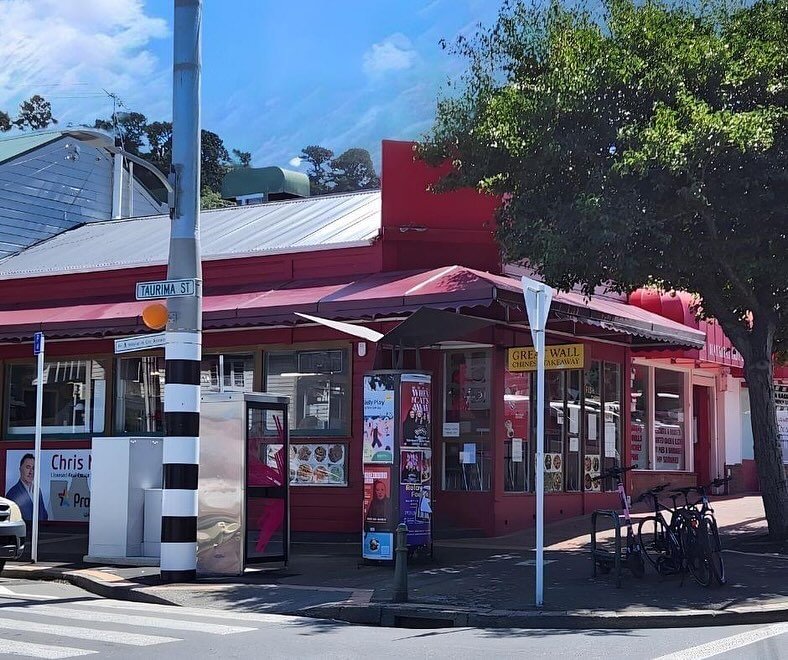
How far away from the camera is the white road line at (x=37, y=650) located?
8.33 m

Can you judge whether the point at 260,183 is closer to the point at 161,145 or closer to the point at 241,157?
the point at 161,145

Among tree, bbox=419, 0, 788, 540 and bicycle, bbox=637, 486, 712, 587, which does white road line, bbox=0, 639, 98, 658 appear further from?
tree, bbox=419, 0, 788, 540

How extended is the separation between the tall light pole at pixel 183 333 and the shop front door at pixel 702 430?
14.8 m

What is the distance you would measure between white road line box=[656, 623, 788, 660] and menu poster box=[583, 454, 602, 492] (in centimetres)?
924

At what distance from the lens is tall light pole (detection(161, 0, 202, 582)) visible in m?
12.8

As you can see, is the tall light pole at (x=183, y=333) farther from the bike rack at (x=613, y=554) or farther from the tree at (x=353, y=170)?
the tree at (x=353, y=170)

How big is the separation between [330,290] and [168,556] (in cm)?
550

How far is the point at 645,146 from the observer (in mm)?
12602

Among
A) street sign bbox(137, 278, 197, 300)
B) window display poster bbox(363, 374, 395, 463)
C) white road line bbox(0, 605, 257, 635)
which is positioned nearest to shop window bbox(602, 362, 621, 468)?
window display poster bbox(363, 374, 395, 463)

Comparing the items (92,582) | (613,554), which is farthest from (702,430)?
(92,582)

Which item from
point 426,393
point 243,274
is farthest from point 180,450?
point 243,274

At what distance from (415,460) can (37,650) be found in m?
6.39

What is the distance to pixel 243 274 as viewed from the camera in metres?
19.0

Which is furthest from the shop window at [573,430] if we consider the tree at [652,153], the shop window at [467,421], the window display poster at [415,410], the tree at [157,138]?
the tree at [157,138]
